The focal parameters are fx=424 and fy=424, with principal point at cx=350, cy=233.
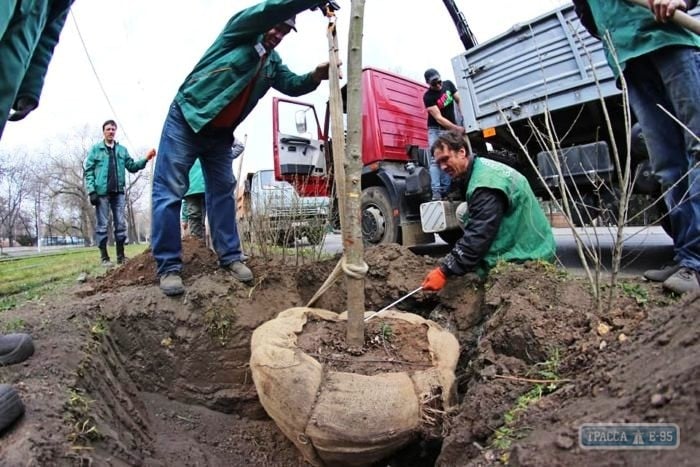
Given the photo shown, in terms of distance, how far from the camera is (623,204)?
60.6 inches

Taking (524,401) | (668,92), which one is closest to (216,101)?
(524,401)

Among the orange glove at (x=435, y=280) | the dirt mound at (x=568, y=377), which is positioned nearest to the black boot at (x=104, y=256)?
the orange glove at (x=435, y=280)

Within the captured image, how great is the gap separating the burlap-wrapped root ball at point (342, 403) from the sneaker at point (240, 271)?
1.04 m

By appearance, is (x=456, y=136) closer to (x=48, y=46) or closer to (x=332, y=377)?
(x=332, y=377)

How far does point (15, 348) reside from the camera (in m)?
1.58

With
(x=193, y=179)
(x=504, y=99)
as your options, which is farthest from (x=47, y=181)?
(x=504, y=99)

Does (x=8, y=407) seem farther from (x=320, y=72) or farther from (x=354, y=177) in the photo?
(x=320, y=72)

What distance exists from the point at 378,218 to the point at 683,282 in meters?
3.27

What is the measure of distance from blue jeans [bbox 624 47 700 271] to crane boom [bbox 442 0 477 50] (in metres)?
4.74

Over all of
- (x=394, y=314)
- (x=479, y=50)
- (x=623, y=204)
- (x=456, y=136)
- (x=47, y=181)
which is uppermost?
(x=47, y=181)

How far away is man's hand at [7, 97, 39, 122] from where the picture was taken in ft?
5.67

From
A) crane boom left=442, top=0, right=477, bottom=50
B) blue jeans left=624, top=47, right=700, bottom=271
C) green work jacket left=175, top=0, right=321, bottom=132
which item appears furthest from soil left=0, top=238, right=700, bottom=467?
crane boom left=442, top=0, right=477, bottom=50

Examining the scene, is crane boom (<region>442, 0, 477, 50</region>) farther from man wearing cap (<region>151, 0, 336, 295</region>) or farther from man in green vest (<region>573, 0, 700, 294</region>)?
man wearing cap (<region>151, 0, 336, 295</region>)

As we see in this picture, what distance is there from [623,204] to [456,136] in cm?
136
